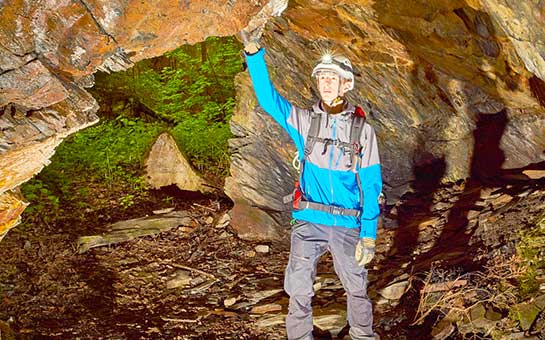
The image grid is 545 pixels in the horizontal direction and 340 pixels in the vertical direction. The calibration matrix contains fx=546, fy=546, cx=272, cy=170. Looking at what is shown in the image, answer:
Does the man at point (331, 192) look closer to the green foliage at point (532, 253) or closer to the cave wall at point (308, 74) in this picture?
the cave wall at point (308, 74)

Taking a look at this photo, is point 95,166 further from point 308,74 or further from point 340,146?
point 340,146

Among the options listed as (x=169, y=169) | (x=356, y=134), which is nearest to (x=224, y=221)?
(x=169, y=169)

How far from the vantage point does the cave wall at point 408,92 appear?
260 inches

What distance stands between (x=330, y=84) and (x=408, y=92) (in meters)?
4.06

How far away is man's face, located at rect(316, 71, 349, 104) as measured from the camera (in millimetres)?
4547

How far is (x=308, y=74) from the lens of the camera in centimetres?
833

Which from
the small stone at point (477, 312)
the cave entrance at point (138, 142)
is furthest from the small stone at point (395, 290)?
the cave entrance at point (138, 142)

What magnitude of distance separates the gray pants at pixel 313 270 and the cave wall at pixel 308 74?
1.99m

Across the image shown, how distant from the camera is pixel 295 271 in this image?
471 centimetres

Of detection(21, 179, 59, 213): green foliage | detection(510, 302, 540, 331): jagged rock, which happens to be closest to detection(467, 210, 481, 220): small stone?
detection(510, 302, 540, 331): jagged rock

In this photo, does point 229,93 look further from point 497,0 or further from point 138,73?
point 497,0

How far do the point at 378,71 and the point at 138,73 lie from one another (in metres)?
8.42

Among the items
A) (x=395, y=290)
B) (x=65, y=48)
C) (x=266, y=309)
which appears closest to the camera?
(x=65, y=48)

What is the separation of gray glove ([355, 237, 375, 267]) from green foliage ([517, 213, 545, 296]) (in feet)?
6.60
